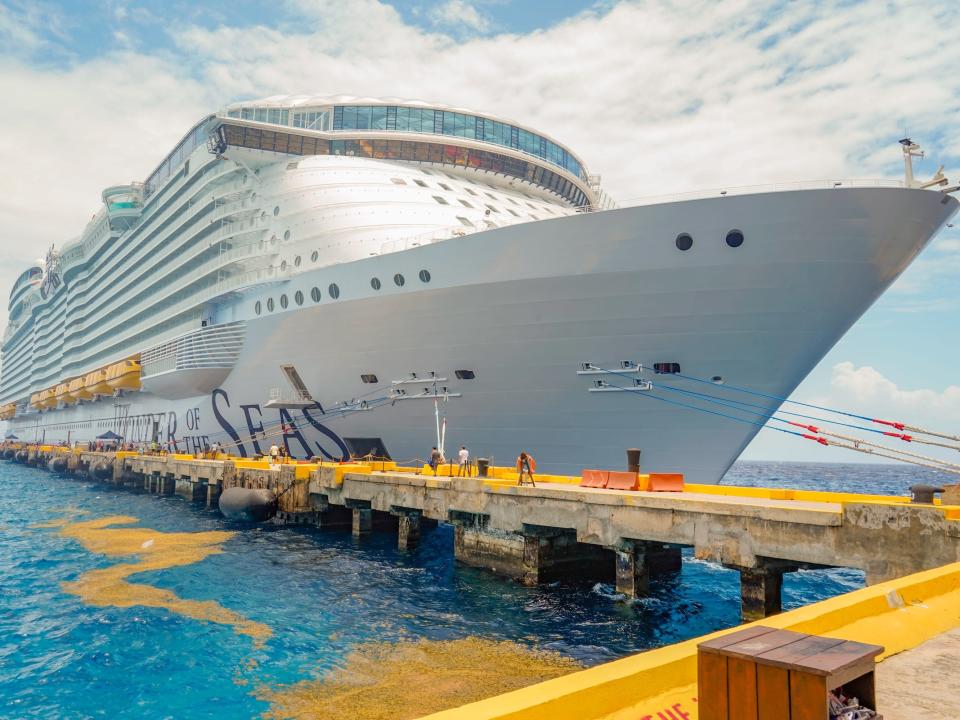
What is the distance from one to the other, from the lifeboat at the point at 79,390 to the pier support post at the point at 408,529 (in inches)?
1821

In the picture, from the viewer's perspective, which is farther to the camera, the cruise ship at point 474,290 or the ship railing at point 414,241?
the ship railing at point 414,241

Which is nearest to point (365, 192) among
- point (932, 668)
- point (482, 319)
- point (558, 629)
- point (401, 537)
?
point (482, 319)

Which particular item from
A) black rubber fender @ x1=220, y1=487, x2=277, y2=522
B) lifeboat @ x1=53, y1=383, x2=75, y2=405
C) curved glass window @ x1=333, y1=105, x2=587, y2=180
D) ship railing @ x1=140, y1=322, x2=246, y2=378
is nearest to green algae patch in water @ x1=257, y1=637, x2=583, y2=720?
black rubber fender @ x1=220, y1=487, x2=277, y2=522

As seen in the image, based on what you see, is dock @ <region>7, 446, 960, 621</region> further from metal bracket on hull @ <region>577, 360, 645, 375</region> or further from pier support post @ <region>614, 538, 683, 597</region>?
metal bracket on hull @ <region>577, 360, 645, 375</region>

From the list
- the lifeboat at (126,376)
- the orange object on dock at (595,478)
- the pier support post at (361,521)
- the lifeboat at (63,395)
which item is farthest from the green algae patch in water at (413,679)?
the lifeboat at (63,395)

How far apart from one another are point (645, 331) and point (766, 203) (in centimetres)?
414

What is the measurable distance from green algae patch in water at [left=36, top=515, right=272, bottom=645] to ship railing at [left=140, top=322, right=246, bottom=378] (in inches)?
300

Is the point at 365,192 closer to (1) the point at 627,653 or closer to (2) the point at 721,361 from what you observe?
(2) the point at 721,361

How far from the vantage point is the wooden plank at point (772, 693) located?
3453 mm

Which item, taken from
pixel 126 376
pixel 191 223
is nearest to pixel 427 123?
pixel 191 223

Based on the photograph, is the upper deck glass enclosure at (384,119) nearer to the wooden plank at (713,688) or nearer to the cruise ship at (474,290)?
the cruise ship at (474,290)

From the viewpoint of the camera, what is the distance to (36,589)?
15.3m

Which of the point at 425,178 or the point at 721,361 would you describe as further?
the point at 425,178

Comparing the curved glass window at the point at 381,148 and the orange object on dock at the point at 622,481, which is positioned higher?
the curved glass window at the point at 381,148
